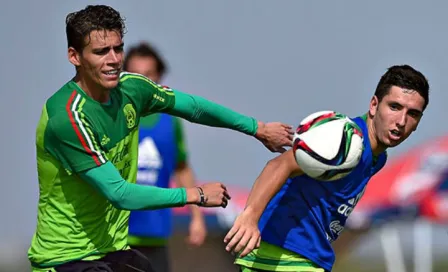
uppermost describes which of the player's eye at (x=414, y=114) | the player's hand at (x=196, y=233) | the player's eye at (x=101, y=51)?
the player's eye at (x=101, y=51)

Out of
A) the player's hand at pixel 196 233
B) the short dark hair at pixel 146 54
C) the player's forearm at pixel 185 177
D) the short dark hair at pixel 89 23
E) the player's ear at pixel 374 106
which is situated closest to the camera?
the short dark hair at pixel 89 23

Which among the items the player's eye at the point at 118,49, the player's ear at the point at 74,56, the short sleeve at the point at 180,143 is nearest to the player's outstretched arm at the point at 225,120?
the player's eye at the point at 118,49

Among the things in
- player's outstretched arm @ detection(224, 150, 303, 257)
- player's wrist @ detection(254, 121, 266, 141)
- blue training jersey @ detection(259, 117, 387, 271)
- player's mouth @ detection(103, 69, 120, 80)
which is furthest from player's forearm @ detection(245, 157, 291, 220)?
player's mouth @ detection(103, 69, 120, 80)

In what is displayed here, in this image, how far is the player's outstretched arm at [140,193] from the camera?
4938 mm

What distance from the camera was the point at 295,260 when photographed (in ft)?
18.6

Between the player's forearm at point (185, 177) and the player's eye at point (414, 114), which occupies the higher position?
the player's eye at point (414, 114)

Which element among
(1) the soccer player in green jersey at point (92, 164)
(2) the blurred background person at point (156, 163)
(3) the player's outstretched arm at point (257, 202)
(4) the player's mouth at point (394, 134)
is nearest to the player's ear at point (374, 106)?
(4) the player's mouth at point (394, 134)

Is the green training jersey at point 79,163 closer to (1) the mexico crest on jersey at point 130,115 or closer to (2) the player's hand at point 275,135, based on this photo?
(1) the mexico crest on jersey at point 130,115

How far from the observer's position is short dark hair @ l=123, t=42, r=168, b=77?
7824 millimetres

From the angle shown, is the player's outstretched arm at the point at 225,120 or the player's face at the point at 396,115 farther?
the player's outstretched arm at the point at 225,120

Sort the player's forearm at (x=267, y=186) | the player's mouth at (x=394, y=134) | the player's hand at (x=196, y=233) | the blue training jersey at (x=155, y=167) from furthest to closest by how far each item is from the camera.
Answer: the player's hand at (x=196, y=233)
the blue training jersey at (x=155, y=167)
the player's mouth at (x=394, y=134)
the player's forearm at (x=267, y=186)

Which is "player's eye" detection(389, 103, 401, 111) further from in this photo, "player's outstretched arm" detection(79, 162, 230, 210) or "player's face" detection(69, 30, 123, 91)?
"player's face" detection(69, 30, 123, 91)

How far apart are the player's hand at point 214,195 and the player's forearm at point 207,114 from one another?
2.29 ft

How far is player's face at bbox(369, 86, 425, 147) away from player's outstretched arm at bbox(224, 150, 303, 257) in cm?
53
